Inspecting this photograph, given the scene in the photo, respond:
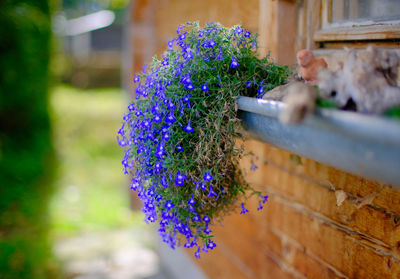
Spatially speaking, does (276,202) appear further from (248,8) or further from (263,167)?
(248,8)

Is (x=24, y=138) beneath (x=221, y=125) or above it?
beneath

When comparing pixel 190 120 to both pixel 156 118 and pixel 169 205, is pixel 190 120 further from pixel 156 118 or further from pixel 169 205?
pixel 169 205

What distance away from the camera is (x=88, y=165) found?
28.3 ft

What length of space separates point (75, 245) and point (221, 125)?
462cm

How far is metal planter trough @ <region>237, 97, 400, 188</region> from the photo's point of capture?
0.70 m

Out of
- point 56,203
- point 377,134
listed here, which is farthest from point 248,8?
point 56,203

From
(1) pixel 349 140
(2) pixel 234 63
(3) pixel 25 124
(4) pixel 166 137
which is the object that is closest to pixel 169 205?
(4) pixel 166 137

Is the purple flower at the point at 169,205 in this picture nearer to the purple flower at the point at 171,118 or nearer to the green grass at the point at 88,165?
the purple flower at the point at 171,118

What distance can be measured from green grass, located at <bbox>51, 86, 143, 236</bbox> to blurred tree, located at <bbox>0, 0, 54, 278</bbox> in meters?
0.31

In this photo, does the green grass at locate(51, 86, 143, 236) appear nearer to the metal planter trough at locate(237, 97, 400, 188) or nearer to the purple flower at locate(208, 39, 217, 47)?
the purple flower at locate(208, 39, 217, 47)

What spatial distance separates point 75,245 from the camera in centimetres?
526

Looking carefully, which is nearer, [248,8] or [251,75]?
[251,75]

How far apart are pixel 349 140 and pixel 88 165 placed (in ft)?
27.4

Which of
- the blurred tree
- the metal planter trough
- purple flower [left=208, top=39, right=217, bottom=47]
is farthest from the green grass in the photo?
the metal planter trough
